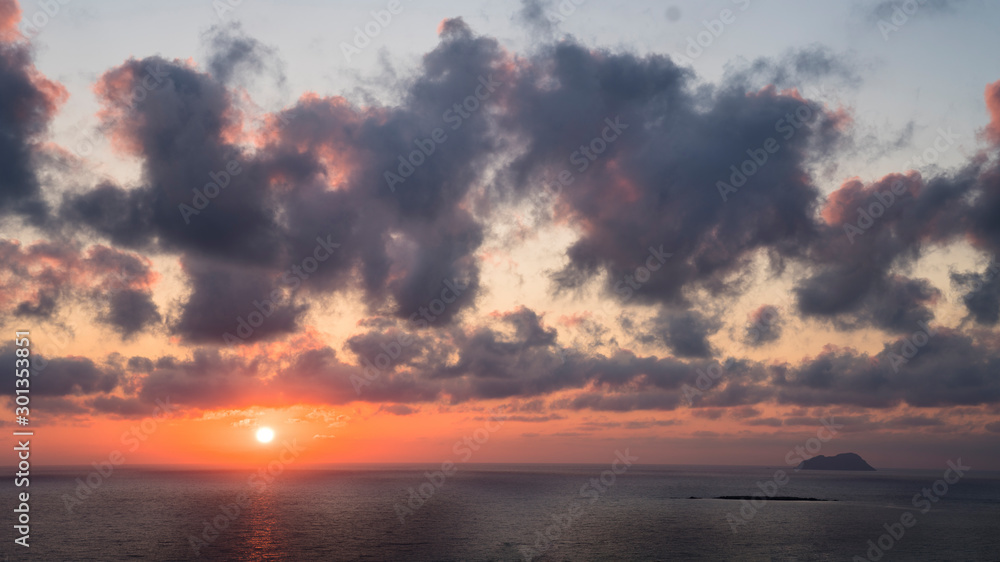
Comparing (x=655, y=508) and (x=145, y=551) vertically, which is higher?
(x=145, y=551)

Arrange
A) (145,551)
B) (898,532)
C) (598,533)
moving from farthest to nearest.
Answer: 1. (898,532)
2. (598,533)
3. (145,551)

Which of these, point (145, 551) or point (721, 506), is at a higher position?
point (145, 551)

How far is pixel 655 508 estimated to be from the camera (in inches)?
6629

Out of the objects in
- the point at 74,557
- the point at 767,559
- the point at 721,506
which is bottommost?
the point at 721,506

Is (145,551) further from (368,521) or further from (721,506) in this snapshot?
(721,506)

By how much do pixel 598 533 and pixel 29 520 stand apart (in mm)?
122692

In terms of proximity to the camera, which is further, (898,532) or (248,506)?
(248,506)

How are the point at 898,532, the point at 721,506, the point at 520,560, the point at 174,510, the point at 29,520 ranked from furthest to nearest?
the point at 721,506, the point at 174,510, the point at 29,520, the point at 898,532, the point at 520,560

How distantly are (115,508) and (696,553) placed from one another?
144 meters

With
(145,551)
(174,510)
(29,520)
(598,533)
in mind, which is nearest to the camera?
(145,551)

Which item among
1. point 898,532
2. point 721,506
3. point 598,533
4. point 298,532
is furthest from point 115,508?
point 898,532

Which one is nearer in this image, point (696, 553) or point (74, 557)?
point (74, 557)

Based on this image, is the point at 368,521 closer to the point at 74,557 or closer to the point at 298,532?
the point at 298,532

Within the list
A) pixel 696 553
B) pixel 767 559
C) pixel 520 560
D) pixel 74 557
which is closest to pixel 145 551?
pixel 74 557
